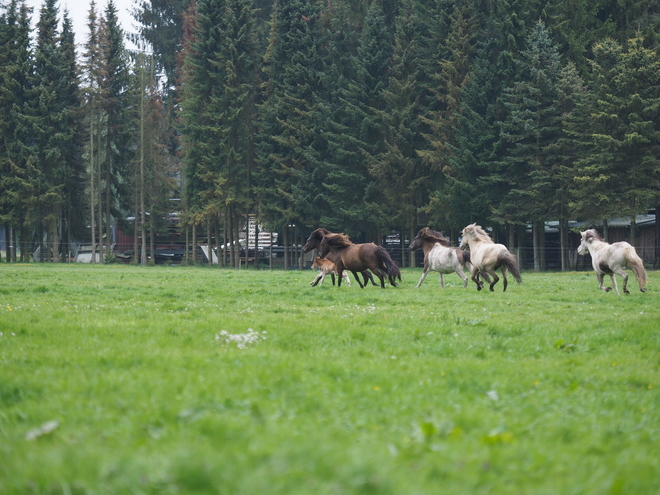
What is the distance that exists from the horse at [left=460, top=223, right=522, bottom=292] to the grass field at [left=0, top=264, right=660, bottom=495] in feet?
26.2

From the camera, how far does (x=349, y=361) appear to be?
7254 mm

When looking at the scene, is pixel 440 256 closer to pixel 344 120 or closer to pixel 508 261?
pixel 508 261

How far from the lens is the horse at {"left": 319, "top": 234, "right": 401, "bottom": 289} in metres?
19.9

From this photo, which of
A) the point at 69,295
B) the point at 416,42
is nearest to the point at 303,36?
the point at 416,42

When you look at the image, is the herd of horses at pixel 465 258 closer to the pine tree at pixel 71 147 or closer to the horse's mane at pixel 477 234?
the horse's mane at pixel 477 234

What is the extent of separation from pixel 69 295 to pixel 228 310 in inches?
209

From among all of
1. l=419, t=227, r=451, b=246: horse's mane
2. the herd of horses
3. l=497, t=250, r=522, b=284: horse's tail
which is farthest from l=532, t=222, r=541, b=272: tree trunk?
l=497, t=250, r=522, b=284: horse's tail

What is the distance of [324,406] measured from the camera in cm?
517

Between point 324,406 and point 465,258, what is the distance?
16.4m

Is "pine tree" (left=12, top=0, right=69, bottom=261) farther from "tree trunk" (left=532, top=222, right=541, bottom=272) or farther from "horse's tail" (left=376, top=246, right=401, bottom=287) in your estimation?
"horse's tail" (left=376, top=246, right=401, bottom=287)

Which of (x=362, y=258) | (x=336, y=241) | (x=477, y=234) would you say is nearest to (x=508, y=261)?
(x=477, y=234)

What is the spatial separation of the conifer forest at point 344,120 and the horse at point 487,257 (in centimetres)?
2085

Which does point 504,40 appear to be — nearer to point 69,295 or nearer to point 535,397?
point 69,295

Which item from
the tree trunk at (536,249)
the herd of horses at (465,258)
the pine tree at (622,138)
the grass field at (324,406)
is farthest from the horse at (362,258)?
the tree trunk at (536,249)
